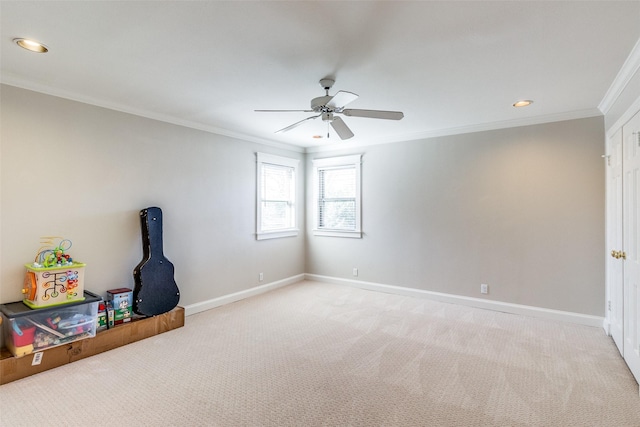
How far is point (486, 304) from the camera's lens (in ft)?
14.0

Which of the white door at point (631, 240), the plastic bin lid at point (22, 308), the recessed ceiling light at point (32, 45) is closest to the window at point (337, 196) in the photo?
the white door at point (631, 240)

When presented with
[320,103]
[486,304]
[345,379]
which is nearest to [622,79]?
[320,103]

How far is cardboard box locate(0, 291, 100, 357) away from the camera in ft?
8.39

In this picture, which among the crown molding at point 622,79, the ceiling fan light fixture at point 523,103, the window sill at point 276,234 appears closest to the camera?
the crown molding at point 622,79

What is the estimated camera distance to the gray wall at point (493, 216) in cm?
368

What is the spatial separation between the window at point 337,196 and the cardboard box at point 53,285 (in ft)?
12.0

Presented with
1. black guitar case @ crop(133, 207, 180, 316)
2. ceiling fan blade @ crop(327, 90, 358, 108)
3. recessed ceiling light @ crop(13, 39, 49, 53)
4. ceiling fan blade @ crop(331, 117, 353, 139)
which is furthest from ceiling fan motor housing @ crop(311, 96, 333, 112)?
black guitar case @ crop(133, 207, 180, 316)

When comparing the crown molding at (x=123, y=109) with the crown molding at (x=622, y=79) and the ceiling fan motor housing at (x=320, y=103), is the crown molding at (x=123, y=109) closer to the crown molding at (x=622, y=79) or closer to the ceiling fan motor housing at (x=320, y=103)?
the ceiling fan motor housing at (x=320, y=103)

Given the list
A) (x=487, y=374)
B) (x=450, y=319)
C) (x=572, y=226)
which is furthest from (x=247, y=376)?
(x=572, y=226)

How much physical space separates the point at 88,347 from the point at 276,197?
325 cm

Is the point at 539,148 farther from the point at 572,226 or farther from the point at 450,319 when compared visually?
the point at 450,319

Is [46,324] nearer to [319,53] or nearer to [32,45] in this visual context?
[32,45]

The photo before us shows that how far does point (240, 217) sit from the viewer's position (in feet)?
15.7

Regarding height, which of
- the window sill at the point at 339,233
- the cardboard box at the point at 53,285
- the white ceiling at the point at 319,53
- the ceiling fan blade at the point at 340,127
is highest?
the white ceiling at the point at 319,53
